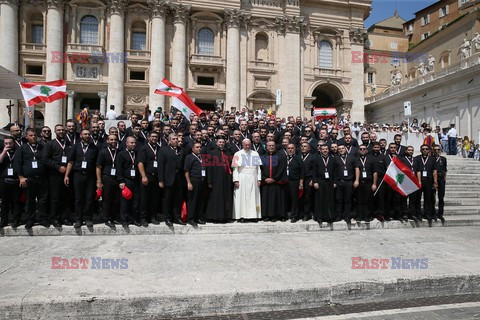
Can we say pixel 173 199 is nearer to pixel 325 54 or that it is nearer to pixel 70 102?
pixel 70 102

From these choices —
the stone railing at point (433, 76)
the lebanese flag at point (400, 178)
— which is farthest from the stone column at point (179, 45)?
the lebanese flag at point (400, 178)

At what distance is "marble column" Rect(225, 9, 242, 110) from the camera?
31797 mm

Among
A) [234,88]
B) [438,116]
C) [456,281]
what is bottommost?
[456,281]

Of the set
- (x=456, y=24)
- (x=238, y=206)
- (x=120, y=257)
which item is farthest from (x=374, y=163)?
(x=456, y=24)

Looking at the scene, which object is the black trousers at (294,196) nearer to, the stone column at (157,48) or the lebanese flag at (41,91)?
the lebanese flag at (41,91)

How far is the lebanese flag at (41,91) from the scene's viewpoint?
1044cm

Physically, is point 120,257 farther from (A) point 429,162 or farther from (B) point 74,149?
(A) point 429,162

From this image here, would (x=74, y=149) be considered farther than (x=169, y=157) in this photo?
No

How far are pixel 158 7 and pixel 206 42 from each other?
5.41 meters

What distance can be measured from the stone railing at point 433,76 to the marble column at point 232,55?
17.2 meters

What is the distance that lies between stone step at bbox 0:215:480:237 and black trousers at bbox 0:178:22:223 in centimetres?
28

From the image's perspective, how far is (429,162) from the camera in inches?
345

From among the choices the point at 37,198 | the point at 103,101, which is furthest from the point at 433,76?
the point at 37,198

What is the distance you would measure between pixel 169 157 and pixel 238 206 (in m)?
2.13
